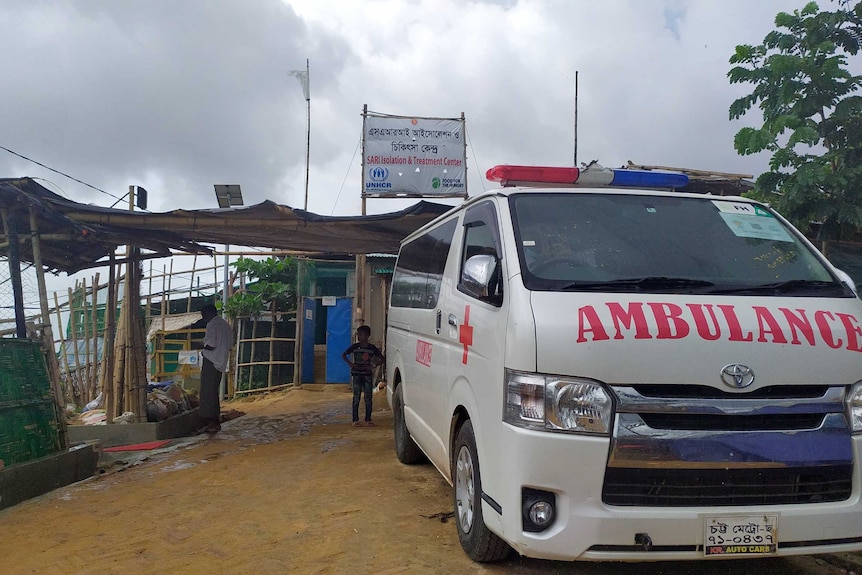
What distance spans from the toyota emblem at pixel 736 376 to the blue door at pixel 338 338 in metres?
12.6

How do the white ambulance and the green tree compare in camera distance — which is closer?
the white ambulance

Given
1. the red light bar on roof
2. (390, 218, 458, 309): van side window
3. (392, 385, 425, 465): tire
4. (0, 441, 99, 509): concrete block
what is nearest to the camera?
the red light bar on roof

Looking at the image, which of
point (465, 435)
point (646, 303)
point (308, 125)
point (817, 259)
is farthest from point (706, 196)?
point (308, 125)

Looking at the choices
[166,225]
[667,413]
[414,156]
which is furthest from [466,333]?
[414,156]

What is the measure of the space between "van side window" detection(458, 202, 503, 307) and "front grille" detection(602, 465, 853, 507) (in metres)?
1.01

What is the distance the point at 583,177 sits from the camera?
13.8 feet

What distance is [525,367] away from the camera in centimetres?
287

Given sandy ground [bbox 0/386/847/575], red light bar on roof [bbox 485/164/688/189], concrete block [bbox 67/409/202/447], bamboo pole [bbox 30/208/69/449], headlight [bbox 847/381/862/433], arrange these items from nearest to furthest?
headlight [bbox 847/381/862/433], sandy ground [bbox 0/386/847/575], red light bar on roof [bbox 485/164/688/189], bamboo pole [bbox 30/208/69/449], concrete block [bbox 67/409/202/447]

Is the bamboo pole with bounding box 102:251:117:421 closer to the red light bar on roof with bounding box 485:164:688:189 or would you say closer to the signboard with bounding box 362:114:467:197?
the signboard with bounding box 362:114:467:197

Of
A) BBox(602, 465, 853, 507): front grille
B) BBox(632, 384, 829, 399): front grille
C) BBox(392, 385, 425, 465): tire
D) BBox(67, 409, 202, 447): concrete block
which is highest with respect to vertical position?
BBox(632, 384, 829, 399): front grille

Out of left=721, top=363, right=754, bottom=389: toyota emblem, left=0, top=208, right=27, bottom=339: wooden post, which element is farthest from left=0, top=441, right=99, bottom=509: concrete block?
left=721, top=363, right=754, bottom=389: toyota emblem

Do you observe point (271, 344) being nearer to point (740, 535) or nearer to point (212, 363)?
point (212, 363)

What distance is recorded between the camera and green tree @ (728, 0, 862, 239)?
6871 millimetres

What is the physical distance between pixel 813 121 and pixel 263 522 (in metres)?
6.95
